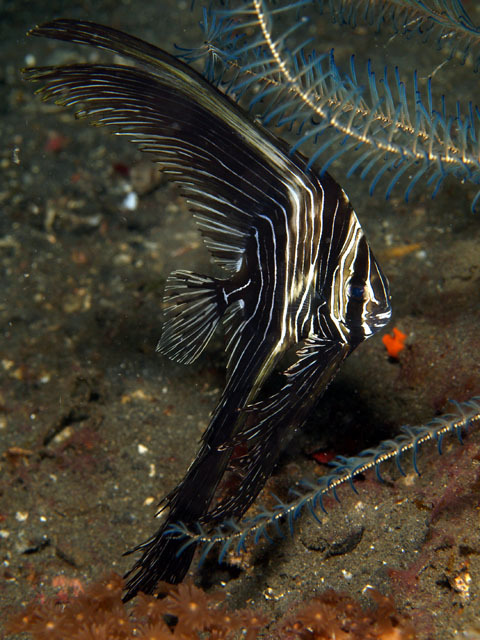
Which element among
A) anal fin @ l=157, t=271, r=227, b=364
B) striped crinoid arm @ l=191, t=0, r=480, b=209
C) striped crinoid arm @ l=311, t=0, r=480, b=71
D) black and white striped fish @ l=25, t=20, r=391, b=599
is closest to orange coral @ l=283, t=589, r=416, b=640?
black and white striped fish @ l=25, t=20, r=391, b=599

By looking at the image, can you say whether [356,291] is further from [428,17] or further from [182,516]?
[428,17]

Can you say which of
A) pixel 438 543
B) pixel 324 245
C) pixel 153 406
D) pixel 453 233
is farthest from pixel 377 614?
pixel 453 233

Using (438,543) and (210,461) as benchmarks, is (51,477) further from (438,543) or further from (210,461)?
(438,543)

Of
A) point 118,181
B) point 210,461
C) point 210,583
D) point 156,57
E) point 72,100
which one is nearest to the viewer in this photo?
point 156,57

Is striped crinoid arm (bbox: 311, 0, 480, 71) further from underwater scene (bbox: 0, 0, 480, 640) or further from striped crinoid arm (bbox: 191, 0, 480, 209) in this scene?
striped crinoid arm (bbox: 191, 0, 480, 209)

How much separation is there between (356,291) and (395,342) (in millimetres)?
1604

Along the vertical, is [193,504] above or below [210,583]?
above

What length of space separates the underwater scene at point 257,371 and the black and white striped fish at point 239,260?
0.4 inches

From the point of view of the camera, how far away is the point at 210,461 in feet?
7.56

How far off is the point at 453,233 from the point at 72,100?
11.7 feet

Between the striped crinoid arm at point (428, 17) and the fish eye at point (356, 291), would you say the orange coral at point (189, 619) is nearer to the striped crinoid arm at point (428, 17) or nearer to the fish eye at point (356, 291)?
the fish eye at point (356, 291)

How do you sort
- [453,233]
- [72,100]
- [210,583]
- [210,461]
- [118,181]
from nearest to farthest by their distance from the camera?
[72,100]
[210,461]
[210,583]
[453,233]
[118,181]

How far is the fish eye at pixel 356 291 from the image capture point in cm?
226

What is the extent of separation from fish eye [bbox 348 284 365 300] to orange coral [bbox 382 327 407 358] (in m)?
1.58
